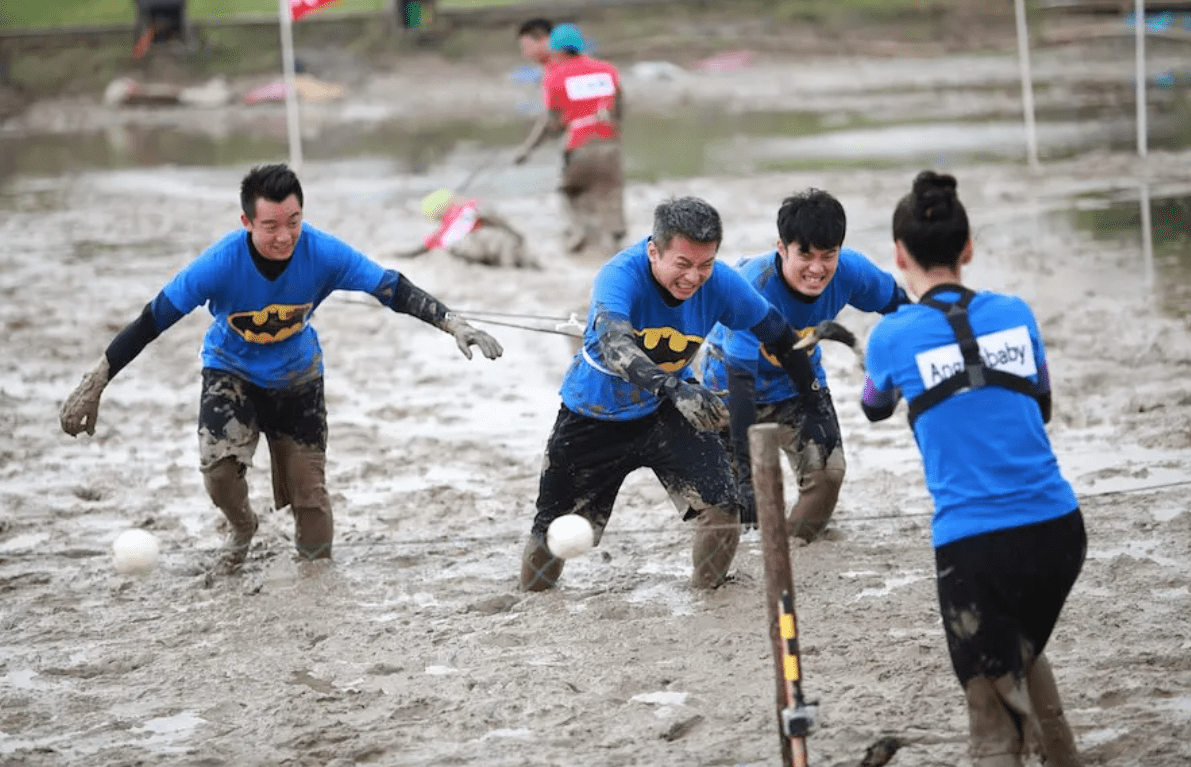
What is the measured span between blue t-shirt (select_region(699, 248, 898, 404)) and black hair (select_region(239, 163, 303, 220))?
1.85 meters

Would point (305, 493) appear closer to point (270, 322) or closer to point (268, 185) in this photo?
point (270, 322)

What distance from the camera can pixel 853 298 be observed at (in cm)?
657

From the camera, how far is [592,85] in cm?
1309

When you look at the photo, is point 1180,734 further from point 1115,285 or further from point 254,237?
point 1115,285

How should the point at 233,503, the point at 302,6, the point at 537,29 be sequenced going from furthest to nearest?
the point at 302,6, the point at 537,29, the point at 233,503

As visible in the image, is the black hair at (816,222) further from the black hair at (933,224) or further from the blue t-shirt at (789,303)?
the black hair at (933,224)

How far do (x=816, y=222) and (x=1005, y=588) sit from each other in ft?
7.37

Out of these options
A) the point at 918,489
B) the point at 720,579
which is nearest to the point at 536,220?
the point at 918,489

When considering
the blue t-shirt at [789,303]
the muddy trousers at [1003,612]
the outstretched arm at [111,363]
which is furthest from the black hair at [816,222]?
the outstretched arm at [111,363]

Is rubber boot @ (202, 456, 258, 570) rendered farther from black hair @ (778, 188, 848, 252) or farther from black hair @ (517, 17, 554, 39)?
black hair @ (517, 17, 554, 39)

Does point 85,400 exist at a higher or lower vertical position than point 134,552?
higher

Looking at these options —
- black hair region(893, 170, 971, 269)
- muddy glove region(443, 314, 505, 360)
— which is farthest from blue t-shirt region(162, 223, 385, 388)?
black hair region(893, 170, 971, 269)

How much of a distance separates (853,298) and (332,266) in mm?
2143

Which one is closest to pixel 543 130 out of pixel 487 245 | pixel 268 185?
pixel 487 245
